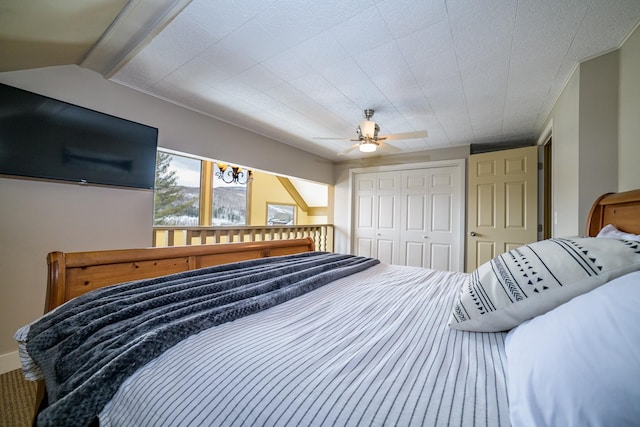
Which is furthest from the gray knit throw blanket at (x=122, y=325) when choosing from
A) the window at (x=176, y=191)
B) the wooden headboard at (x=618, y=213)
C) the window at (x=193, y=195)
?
the window at (x=176, y=191)

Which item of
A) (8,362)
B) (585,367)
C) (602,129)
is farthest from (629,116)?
(8,362)

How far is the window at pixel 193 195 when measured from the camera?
4727 mm

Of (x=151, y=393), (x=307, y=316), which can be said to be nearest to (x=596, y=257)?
(x=307, y=316)

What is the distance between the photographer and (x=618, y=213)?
1.26 m

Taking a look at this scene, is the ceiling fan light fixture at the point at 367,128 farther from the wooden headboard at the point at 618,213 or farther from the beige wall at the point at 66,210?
the beige wall at the point at 66,210

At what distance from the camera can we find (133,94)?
2.32 m

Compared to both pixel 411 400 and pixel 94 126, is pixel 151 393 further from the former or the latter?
pixel 94 126

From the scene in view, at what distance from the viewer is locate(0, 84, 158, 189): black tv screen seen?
167cm

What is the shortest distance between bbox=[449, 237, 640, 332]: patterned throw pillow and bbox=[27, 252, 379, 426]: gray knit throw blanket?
76cm

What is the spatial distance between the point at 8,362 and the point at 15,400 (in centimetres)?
50

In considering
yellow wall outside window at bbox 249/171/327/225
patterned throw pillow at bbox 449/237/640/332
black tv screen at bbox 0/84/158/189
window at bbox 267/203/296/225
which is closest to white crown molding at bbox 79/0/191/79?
black tv screen at bbox 0/84/158/189

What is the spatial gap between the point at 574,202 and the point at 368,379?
2183 mm

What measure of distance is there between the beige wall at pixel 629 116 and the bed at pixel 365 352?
0.43 metres

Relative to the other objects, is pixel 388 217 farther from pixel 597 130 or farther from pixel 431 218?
pixel 597 130
